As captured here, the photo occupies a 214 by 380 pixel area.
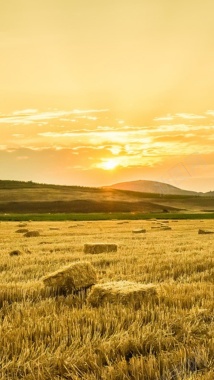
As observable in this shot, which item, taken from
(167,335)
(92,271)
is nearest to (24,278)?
(92,271)

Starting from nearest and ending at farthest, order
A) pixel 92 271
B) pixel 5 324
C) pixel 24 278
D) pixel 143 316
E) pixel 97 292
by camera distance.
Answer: pixel 5 324
pixel 143 316
pixel 97 292
pixel 92 271
pixel 24 278

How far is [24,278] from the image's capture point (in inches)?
383

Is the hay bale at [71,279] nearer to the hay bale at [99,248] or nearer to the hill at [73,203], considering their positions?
the hay bale at [99,248]

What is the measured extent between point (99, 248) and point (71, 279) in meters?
8.58

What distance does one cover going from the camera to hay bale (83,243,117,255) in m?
16.2

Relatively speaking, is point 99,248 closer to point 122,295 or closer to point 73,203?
point 122,295

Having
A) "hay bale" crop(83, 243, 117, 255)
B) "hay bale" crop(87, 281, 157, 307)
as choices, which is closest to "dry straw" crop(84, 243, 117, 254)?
"hay bale" crop(83, 243, 117, 255)

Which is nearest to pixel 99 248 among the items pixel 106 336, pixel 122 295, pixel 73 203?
pixel 122 295

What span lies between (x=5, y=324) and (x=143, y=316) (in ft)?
5.86

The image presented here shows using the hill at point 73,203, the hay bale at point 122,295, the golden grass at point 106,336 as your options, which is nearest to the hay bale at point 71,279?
the golden grass at point 106,336

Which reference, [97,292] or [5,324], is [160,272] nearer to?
[97,292]

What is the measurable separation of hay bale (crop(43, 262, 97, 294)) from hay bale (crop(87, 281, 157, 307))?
1032 millimetres

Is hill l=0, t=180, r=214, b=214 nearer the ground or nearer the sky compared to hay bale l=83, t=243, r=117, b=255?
nearer the sky

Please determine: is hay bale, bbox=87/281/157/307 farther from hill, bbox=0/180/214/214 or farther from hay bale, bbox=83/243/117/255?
hill, bbox=0/180/214/214
